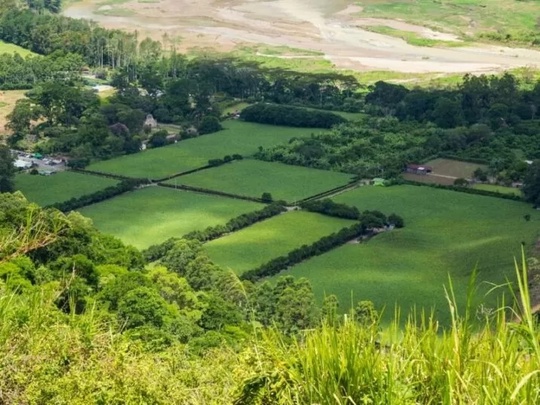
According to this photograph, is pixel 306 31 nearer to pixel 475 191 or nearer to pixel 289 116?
pixel 289 116

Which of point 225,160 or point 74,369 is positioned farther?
point 225,160

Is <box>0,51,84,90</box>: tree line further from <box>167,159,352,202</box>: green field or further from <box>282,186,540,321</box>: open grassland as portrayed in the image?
<box>282,186,540,321</box>: open grassland

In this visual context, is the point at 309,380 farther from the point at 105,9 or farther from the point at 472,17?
the point at 105,9

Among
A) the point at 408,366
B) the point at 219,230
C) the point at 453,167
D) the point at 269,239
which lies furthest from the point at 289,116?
the point at 408,366

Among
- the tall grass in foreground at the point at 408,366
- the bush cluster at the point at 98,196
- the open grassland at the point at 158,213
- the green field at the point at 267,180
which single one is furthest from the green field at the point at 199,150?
the tall grass in foreground at the point at 408,366

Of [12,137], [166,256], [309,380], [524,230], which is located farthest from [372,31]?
[309,380]

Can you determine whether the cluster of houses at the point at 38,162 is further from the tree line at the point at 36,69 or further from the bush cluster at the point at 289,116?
the tree line at the point at 36,69
